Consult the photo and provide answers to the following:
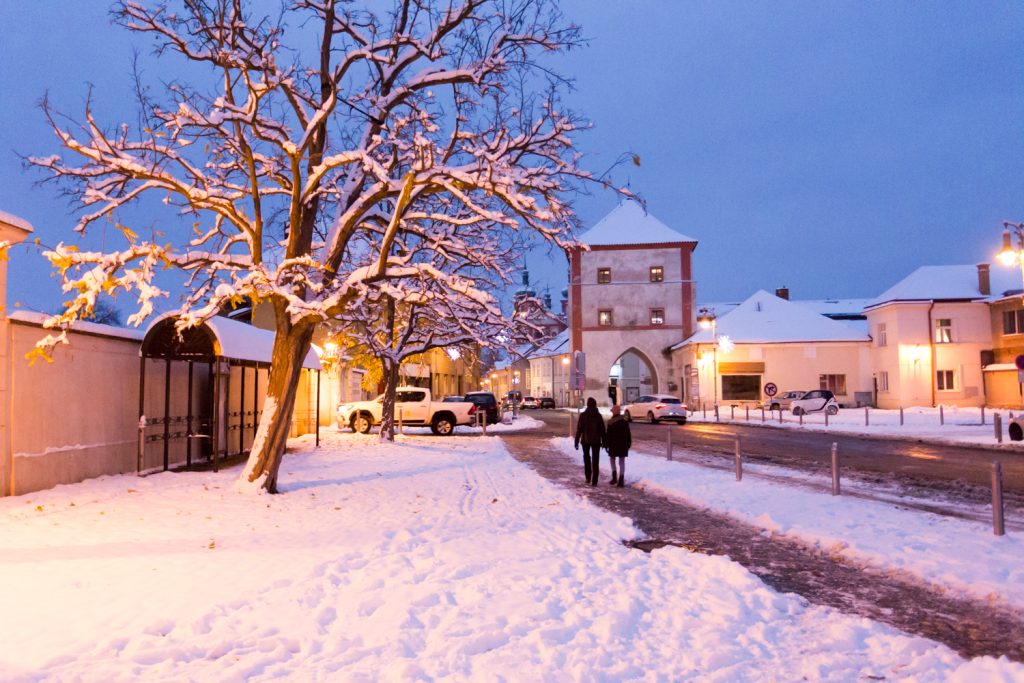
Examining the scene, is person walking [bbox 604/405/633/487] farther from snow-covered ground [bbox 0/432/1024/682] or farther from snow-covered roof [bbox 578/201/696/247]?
snow-covered roof [bbox 578/201/696/247]

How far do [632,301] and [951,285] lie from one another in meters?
24.9

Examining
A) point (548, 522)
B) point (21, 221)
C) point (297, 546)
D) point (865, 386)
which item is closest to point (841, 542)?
point (548, 522)

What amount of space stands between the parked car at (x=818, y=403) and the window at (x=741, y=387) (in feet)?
35.2

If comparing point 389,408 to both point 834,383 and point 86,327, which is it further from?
point 834,383

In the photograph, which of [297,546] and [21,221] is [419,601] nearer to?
[297,546]

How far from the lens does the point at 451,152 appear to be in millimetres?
12766

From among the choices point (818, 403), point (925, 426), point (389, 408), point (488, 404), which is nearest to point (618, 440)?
point (389, 408)

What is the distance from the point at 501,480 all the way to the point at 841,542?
8.20 metres

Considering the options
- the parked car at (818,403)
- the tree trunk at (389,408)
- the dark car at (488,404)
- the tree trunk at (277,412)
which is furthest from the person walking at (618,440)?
the parked car at (818,403)

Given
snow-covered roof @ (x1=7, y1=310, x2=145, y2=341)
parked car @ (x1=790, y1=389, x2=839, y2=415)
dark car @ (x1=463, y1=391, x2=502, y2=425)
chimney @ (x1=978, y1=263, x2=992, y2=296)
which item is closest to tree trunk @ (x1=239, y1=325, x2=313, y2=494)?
snow-covered roof @ (x1=7, y1=310, x2=145, y2=341)

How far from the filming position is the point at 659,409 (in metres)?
41.8

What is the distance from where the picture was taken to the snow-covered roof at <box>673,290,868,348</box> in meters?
56.5

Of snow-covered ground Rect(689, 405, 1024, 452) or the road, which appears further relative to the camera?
snow-covered ground Rect(689, 405, 1024, 452)

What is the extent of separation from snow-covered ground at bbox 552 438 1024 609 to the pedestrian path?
10.6 inches
